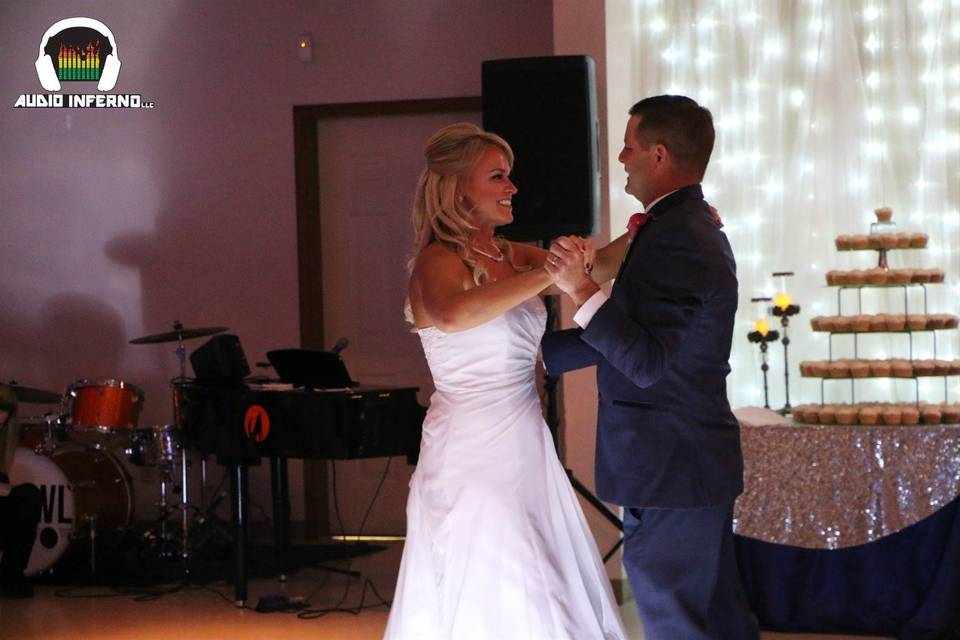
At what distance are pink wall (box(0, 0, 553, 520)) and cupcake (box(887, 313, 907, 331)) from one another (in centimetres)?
306

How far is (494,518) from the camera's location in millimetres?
3297

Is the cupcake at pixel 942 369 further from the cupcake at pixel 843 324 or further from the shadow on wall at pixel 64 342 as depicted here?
the shadow on wall at pixel 64 342

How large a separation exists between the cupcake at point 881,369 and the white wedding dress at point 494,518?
2242mm

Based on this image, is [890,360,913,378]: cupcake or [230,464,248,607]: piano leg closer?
[890,360,913,378]: cupcake

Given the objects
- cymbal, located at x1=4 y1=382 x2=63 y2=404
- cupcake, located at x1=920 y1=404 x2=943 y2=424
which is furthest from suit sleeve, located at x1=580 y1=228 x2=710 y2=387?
cymbal, located at x1=4 y1=382 x2=63 y2=404

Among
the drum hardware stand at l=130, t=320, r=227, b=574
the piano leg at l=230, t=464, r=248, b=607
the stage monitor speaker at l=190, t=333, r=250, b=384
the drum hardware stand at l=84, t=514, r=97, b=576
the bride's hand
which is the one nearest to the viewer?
the bride's hand

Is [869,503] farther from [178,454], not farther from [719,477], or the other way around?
[178,454]

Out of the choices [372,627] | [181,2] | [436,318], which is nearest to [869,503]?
[372,627]

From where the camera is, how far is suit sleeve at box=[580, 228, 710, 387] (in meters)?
2.87

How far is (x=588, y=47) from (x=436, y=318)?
3.21 metres

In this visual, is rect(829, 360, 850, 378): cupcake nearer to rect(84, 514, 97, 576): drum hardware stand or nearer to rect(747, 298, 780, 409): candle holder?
rect(747, 298, 780, 409): candle holder

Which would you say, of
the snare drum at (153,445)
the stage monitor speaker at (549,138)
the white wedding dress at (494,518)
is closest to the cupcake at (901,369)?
the stage monitor speaker at (549,138)

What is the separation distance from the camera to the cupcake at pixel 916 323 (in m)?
5.23

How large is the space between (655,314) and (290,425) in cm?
298
